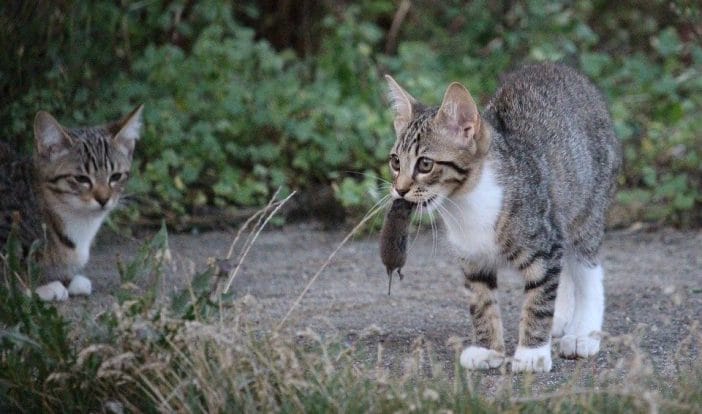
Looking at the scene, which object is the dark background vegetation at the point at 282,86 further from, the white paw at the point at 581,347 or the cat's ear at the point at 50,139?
the white paw at the point at 581,347

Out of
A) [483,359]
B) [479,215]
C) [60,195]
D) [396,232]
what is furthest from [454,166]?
[60,195]

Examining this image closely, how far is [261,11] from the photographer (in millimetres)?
12086

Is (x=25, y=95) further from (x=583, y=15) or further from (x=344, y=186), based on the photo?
(x=583, y=15)

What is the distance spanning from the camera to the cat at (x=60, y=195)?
690 centimetres

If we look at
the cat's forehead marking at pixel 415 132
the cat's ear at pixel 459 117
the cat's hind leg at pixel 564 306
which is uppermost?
the cat's ear at pixel 459 117

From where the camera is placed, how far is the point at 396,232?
5.59 meters

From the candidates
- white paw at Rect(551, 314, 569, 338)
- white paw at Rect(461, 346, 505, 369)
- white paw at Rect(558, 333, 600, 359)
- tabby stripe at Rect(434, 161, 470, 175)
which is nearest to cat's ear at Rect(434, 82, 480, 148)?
tabby stripe at Rect(434, 161, 470, 175)

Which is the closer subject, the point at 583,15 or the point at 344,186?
the point at 344,186

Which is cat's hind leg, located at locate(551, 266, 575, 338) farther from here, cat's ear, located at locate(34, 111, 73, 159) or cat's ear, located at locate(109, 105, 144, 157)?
cat's ear, located at locate(34, 111, 73, 159)

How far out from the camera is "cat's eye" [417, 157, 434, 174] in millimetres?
5461

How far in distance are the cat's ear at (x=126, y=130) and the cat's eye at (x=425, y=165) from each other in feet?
7.72

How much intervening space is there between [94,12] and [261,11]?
3.38m

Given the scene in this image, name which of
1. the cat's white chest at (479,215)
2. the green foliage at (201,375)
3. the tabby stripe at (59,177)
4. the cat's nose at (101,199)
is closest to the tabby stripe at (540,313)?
the cat's white chest at (479,215)

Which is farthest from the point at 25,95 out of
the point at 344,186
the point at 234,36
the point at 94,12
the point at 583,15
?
the point at 583,15
